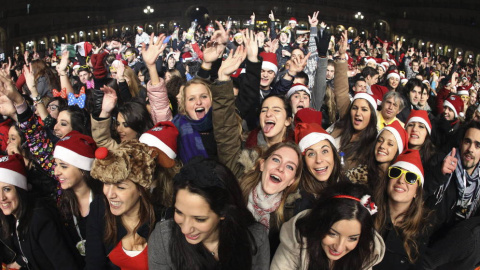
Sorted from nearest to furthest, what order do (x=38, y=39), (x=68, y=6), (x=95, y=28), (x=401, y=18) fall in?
(x=38, y=39)
(x=68, y=6)
(x=95, y=28)
(x=401, y=18)

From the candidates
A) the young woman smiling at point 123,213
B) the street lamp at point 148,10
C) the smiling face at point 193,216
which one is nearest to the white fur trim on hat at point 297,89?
the young woman smiling at point 123,213

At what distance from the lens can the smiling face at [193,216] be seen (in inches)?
90.8

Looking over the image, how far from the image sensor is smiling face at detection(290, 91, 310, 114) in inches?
187

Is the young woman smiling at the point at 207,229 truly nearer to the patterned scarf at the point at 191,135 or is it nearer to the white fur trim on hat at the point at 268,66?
the patterned scarf at the point at 191,135

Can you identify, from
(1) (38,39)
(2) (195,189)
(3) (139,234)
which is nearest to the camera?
(2) (195,189)

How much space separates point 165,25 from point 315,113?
165 ft

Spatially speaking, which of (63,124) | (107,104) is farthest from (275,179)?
(63,124)

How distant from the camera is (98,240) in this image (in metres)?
2.78

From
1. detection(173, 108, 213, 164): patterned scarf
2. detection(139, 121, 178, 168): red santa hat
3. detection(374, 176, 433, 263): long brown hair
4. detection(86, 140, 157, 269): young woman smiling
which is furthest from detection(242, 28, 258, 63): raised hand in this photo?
detection(374, 176, 433, 263): long brown hair

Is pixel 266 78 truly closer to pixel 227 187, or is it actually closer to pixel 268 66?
pixel 268 66

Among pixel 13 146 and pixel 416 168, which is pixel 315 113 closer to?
pixel 416 168

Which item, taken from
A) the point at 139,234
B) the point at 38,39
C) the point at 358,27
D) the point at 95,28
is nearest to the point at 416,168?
the point at 139,234

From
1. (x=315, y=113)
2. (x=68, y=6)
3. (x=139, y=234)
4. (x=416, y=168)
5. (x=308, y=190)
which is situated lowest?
(x=139, y=234)

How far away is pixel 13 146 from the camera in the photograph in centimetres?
414
